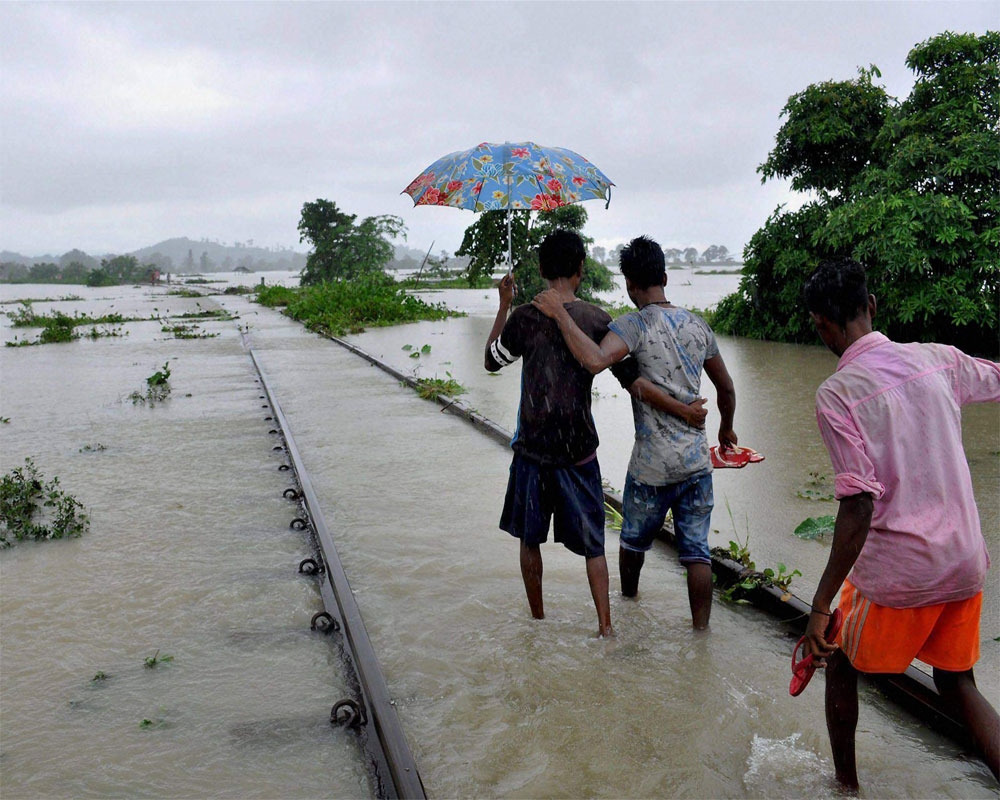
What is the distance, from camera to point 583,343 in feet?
10.9

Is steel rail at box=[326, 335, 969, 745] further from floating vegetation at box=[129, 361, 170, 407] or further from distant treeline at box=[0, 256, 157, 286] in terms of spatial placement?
distant treeline at box=[0, 256, 157, 286]

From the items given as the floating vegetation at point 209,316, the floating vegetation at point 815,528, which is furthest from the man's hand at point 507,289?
the floating vegetation at point 209,316

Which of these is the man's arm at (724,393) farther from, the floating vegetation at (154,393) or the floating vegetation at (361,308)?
the floating vegetation at (361,308)

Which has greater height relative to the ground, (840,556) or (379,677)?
(840,556)

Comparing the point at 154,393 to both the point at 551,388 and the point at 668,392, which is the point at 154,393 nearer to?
the point at 551,388

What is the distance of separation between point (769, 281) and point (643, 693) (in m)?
15.8

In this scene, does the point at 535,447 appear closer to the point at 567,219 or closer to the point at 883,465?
the point at 883,465

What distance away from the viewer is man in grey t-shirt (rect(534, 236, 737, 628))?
→ 11.6 ft

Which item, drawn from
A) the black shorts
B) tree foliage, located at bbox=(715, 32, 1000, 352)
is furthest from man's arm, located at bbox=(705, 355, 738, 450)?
tree foliage, located at bbox=(715, 32, 1000, 352)

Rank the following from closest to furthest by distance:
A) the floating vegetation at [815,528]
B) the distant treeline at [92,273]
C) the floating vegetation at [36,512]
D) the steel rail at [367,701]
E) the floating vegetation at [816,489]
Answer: the steel rail at [367,701]
the floating vegetation at [815,528]
the floating vegetation at [36,512]
the floating vegetation at [816,489]
the distant treeline at [92,273]

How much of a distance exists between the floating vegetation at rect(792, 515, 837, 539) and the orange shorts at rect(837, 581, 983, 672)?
2898 millimetres

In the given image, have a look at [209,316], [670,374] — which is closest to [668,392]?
[670,374]

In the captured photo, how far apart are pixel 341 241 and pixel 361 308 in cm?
1958

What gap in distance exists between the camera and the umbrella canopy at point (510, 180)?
4.38 metres
